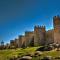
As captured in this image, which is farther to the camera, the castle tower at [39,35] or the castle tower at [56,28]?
the castle tower at [39,35]

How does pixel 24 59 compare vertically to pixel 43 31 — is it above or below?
below

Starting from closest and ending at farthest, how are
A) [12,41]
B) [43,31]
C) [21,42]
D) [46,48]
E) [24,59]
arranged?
[24,59] < [46,48] < [43,31] < [21,42] < [12,41]

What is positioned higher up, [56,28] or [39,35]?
[56,28]

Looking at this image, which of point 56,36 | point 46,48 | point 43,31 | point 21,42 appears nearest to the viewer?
point 46,48

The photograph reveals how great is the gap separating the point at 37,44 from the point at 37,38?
2.42 metres

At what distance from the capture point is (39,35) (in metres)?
95.1

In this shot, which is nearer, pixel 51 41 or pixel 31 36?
pixel 51 41

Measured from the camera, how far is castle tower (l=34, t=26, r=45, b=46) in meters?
94.2

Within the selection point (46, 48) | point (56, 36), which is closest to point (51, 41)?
point (56, 36)

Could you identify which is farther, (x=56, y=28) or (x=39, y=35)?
(x=39, y=35)

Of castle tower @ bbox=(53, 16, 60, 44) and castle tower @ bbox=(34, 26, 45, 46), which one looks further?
castle tower @ bbox=(34, 26, 45, 46)

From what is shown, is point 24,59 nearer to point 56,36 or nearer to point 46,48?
point 46,48

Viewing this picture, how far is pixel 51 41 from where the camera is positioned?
90438 millimetres

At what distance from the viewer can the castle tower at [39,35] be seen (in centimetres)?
9425
